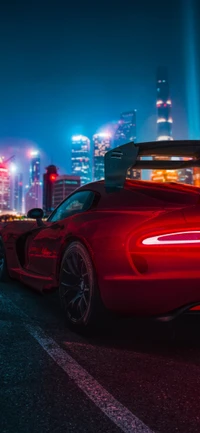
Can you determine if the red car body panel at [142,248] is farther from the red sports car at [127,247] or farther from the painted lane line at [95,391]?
the painted lane line at [95,391]

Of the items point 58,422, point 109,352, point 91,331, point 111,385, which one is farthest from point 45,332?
point 58,422

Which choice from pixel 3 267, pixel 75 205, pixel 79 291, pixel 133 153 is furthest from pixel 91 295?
pixel 3 267

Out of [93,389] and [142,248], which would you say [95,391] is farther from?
[142,248]

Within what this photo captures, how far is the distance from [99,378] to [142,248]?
935 millimetres

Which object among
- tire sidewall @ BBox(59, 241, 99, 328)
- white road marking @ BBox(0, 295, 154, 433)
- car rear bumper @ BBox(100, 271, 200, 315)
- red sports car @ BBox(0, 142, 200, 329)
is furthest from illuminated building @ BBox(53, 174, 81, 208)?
car rear bumper @ BBox(100, 271, 200, 315)

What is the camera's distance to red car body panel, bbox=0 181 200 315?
2.98 metres

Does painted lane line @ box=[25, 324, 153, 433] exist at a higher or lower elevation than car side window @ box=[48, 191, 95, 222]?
lower

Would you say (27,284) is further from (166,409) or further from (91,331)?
(166,409)

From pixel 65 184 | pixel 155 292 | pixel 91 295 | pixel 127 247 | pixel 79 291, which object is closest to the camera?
pixel 155 292

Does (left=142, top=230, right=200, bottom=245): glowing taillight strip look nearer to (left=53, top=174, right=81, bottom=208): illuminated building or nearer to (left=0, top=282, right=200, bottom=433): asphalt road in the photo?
(left=0, top=282, right=200, bottom=433): asphalt road

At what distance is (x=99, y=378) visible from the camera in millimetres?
2588

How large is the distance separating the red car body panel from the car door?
264 millimetres

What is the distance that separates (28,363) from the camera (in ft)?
9.31

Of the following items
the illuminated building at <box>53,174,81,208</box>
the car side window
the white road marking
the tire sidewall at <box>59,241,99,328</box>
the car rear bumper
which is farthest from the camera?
the illuminated building at <box>53,174,81,208</box>
